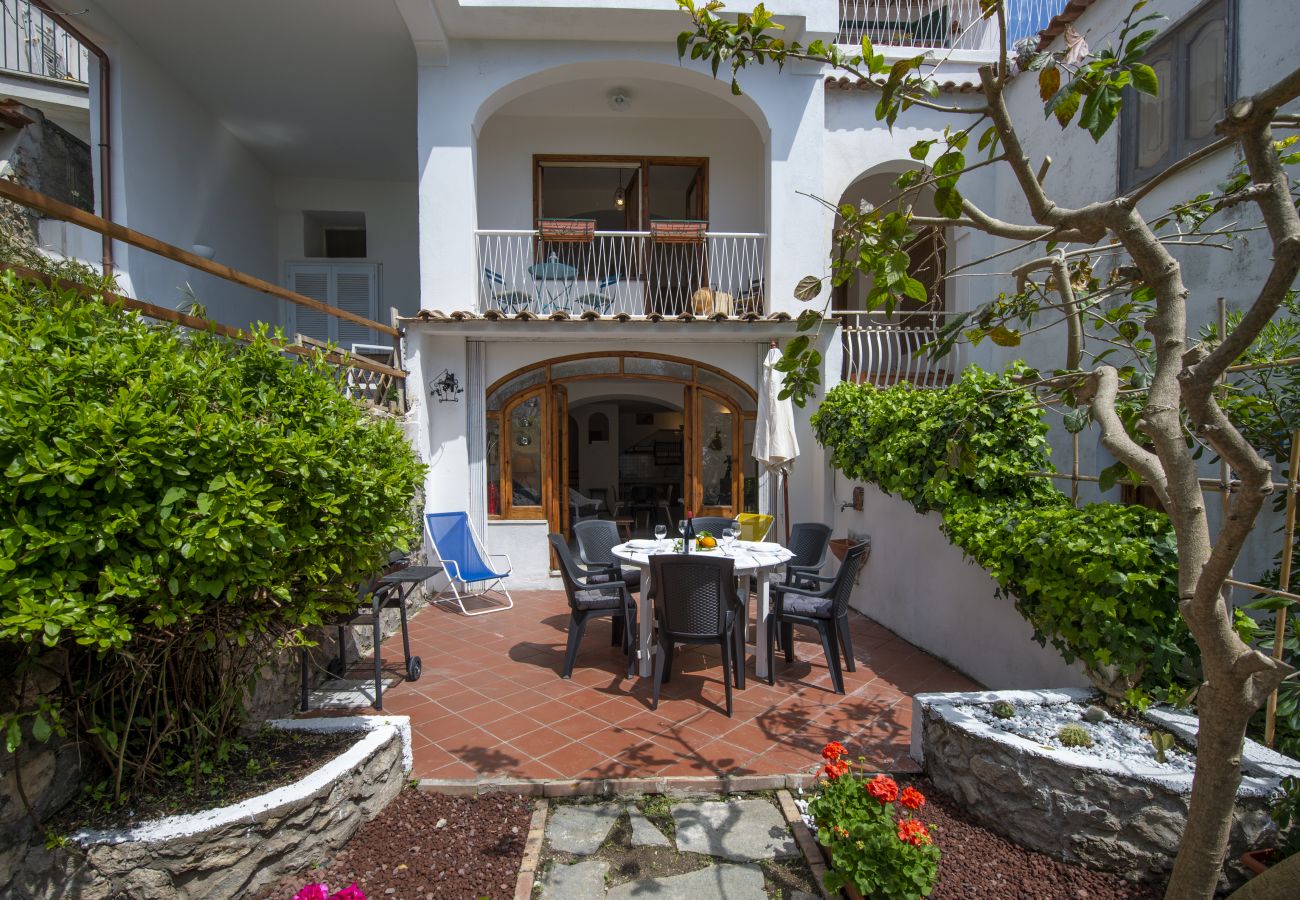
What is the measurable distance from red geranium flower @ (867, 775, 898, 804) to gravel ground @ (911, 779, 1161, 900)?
40 cm

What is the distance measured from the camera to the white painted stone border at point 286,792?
7.33ft

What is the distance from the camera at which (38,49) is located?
6.95 m

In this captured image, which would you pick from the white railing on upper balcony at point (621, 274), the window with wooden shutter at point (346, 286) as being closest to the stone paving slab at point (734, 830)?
the white railing on upper balcony at point (621, 274)

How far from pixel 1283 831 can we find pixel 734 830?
2015 mm

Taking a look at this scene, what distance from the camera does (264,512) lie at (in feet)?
7.05

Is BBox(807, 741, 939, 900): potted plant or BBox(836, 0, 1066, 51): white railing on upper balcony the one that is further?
BBox(836, 0, 1066, 51): white railing on upper balcony

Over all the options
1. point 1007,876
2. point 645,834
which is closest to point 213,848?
point 645,834

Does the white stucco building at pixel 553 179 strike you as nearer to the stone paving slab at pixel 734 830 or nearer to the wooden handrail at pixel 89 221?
the stone paving slab at pixel 734 830

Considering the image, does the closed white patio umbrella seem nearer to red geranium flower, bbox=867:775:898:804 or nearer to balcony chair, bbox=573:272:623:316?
balcony chair, bbox=573:272:623:316

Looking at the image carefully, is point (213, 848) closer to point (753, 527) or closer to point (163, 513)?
point (163, 513)

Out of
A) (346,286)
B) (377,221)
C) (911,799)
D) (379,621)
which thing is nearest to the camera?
(911,799)

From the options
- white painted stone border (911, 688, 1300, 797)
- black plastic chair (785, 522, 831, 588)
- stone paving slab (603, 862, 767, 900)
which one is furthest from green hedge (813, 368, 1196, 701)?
stone paving slab (603, 862, 767, 900)

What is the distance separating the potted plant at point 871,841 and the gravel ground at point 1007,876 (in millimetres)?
170

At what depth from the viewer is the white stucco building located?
20.7 feet
